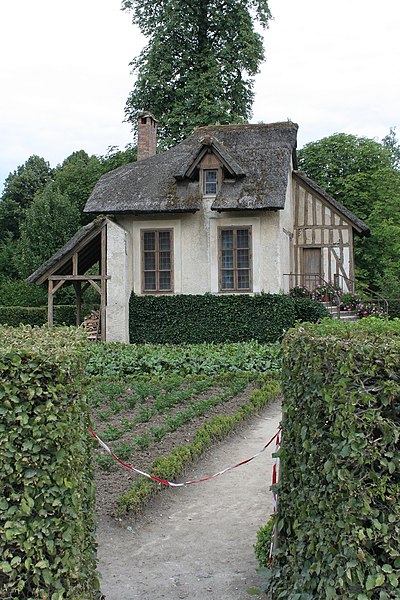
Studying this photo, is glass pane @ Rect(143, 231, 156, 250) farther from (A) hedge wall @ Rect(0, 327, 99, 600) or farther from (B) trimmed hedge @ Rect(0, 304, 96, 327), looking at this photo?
(A) hedge wall @ Rect(0, 327, 99, 600)

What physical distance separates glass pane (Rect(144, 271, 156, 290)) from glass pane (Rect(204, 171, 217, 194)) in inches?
126

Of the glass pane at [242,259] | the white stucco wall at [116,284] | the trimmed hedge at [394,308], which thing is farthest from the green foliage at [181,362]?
the trimmed hedge at [394,308]

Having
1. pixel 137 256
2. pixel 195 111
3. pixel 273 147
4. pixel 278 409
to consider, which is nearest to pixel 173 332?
pixel 137 256

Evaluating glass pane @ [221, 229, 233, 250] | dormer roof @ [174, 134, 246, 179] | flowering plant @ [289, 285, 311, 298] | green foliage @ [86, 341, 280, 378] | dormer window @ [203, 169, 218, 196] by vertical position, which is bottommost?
green foliage @ [86, 341, 280, 378]

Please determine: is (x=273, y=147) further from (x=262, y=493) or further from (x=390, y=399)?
(x=390, y=399)

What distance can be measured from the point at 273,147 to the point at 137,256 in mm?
5802

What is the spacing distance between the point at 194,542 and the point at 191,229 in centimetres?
1634

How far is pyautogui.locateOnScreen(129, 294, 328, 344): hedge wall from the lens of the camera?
21.0 m

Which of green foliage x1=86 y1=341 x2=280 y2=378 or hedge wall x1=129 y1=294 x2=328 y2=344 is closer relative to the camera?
green foliage x1=86 y1=341 x2=280 y2=378

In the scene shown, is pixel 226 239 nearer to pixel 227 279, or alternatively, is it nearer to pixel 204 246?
pixel 204 246

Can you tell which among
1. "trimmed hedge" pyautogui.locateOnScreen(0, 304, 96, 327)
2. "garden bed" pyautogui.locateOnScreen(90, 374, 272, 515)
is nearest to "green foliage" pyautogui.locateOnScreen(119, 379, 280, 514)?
"garden bed" pyautogui.locateOnScreen(90, 374, 272, 515)

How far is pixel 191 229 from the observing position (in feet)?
72.3

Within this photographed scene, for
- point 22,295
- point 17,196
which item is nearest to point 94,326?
point 22,295

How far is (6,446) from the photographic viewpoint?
395 centimetres
